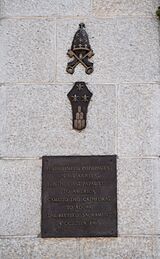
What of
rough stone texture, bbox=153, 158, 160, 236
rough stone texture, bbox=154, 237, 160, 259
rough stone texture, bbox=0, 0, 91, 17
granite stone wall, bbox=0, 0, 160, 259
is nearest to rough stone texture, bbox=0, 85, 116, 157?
granite stone wall, bbox=0, 0, 160, 259

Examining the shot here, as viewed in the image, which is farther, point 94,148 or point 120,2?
point 120,2

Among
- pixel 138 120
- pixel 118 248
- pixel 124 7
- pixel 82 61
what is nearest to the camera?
pixel 118 248

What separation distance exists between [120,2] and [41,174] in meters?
1.92

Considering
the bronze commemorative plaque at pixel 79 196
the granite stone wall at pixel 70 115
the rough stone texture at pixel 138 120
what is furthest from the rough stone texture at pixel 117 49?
the bronze commemorative plaque at pixel 79 196

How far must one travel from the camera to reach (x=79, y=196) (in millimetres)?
4406

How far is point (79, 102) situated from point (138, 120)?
595 millimetres

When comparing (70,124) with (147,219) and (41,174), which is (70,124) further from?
(147,219)

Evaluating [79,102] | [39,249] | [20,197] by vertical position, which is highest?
[79,102]

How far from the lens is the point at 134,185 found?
A: 14.6 ft

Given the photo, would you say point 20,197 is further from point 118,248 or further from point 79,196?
point 118,248

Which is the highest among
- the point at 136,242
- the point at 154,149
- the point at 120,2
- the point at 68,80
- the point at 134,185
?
the point at 120,2

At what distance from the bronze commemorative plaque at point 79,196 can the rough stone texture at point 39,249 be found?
0.24 ft

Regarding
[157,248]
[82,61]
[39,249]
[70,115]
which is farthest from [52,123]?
[157,248]

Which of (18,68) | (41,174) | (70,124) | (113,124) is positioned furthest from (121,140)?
(18,68)
